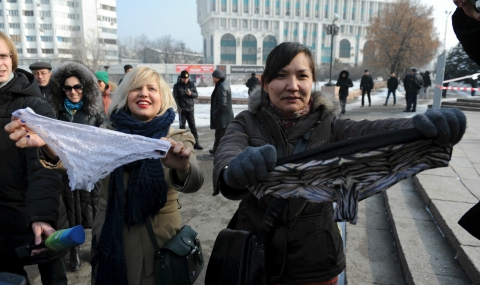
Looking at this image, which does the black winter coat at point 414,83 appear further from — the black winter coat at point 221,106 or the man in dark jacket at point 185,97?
the man in dark jacket at point 185,97

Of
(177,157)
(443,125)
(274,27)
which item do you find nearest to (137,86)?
(177,157)

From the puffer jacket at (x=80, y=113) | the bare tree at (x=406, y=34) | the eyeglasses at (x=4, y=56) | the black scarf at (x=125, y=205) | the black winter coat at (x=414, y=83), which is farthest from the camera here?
the bare tree at (x=406, y=34)

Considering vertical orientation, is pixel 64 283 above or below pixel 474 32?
below

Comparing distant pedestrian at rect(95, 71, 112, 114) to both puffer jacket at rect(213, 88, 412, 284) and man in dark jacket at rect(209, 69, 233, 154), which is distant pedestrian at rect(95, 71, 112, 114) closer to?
man in dark jacket at rect(209, 69, 233, 154)

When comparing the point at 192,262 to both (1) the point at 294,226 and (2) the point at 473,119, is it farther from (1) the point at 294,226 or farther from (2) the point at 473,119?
(2) the point at 473,119

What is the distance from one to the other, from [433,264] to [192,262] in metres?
2.19

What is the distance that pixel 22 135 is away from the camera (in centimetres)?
178

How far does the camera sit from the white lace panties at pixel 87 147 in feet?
5.71

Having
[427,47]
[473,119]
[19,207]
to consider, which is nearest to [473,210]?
[19,207]

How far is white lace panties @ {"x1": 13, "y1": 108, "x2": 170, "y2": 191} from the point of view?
1741 millimetres

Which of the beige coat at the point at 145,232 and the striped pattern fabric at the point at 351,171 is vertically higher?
the striped pattern fabric at the point at 351,171

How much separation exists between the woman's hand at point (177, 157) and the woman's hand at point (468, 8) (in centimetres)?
133

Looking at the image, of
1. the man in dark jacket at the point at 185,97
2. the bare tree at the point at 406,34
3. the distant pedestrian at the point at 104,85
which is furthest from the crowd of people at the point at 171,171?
the bare tree at the point at 406,34

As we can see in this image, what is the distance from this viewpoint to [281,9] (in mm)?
96688
